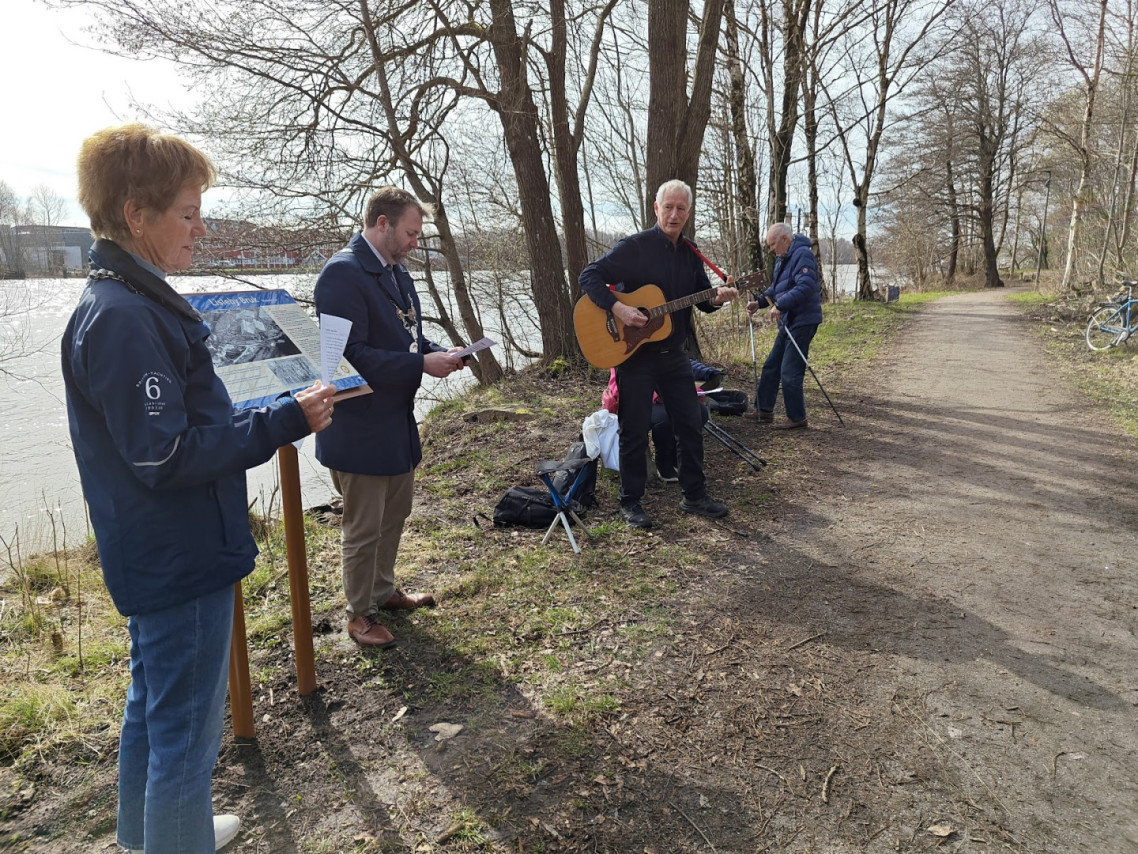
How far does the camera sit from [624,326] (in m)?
4.85

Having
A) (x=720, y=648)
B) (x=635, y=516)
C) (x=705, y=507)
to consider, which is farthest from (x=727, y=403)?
(x=720, y=648)

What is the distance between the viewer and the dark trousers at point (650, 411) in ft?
16.1

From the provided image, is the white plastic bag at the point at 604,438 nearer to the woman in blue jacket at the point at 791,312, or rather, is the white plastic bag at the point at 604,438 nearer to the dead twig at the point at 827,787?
the woman in blue jacket at the point at 791,312

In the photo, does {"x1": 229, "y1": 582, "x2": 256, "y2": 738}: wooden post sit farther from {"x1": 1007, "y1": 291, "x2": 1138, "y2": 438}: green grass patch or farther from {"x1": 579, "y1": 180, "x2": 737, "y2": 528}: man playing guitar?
{"x1": 1007, "y1": 291, "x2": 1138, "y2": 438}: green grass patch

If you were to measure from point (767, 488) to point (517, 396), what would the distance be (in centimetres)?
391

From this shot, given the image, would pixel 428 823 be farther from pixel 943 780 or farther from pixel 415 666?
pixel 943 780

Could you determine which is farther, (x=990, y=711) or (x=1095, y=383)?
(x=1095, y=383)

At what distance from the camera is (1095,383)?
29.8ft

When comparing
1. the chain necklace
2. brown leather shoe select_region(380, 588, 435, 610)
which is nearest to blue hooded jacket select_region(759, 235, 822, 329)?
brown leather shoe select_region(380, 588, 435, 610)

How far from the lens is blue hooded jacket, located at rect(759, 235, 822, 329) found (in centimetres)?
697

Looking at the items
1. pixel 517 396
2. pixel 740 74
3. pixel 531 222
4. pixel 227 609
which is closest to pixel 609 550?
pixel 227 609

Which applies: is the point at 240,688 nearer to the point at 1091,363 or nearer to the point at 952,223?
the point at 1091,363

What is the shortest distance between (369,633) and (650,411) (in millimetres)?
2457

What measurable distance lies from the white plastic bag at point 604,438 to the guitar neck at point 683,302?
112cm
